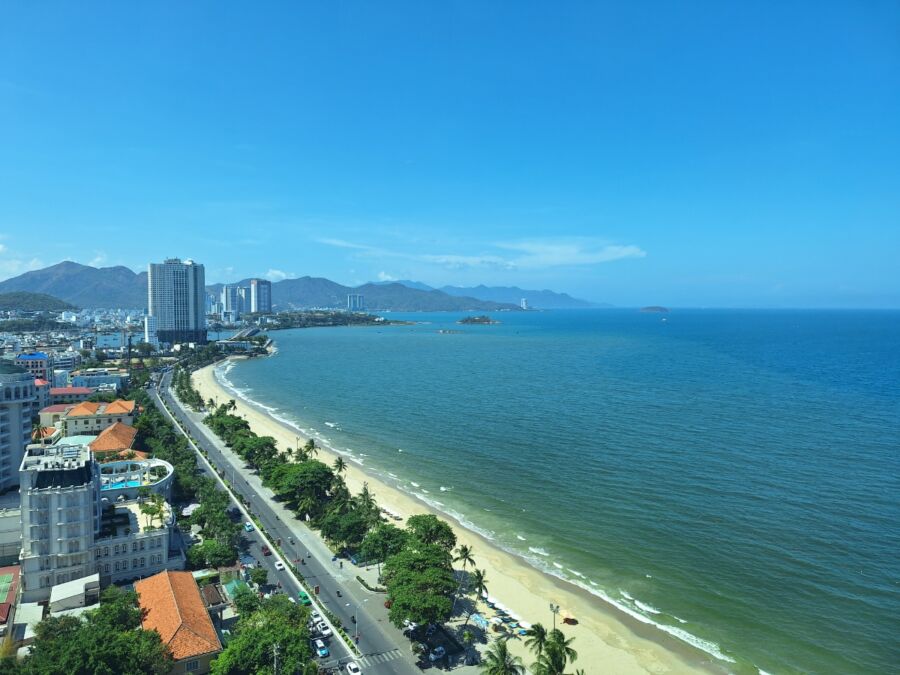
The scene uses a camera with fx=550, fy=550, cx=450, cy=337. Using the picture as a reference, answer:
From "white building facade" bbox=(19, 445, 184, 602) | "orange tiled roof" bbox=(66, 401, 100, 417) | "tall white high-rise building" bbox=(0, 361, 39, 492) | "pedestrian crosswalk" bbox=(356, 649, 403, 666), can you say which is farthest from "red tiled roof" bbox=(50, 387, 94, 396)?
"pedestrian crosswalk" bbox=(356, 649, 403, 666)

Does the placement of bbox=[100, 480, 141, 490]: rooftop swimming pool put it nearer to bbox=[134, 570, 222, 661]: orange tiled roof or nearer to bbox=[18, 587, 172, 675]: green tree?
bbox=[134, 570, 222, 661]: orange tiled roof

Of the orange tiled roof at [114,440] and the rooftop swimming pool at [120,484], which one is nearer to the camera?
the rooftop swimming pool at [120,484]

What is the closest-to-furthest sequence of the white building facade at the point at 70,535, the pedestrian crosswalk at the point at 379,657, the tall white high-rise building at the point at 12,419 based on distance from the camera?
the pedestrian crosswalk at the point at 379,657 → the white building facade at the point at 70,535 → the tall white high-rise building at the point at 12,419

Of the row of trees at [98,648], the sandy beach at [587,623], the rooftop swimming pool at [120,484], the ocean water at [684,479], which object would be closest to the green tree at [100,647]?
the row of trees at [98,648]

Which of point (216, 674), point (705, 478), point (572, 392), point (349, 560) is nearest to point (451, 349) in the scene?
point (572, 392)

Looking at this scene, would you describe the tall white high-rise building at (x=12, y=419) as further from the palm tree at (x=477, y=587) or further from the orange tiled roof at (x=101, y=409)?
the palm tree at (x=477, y=587)

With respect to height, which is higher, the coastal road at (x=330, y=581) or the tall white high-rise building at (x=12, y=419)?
the tall white high-rise building at (x=12, y=419)
